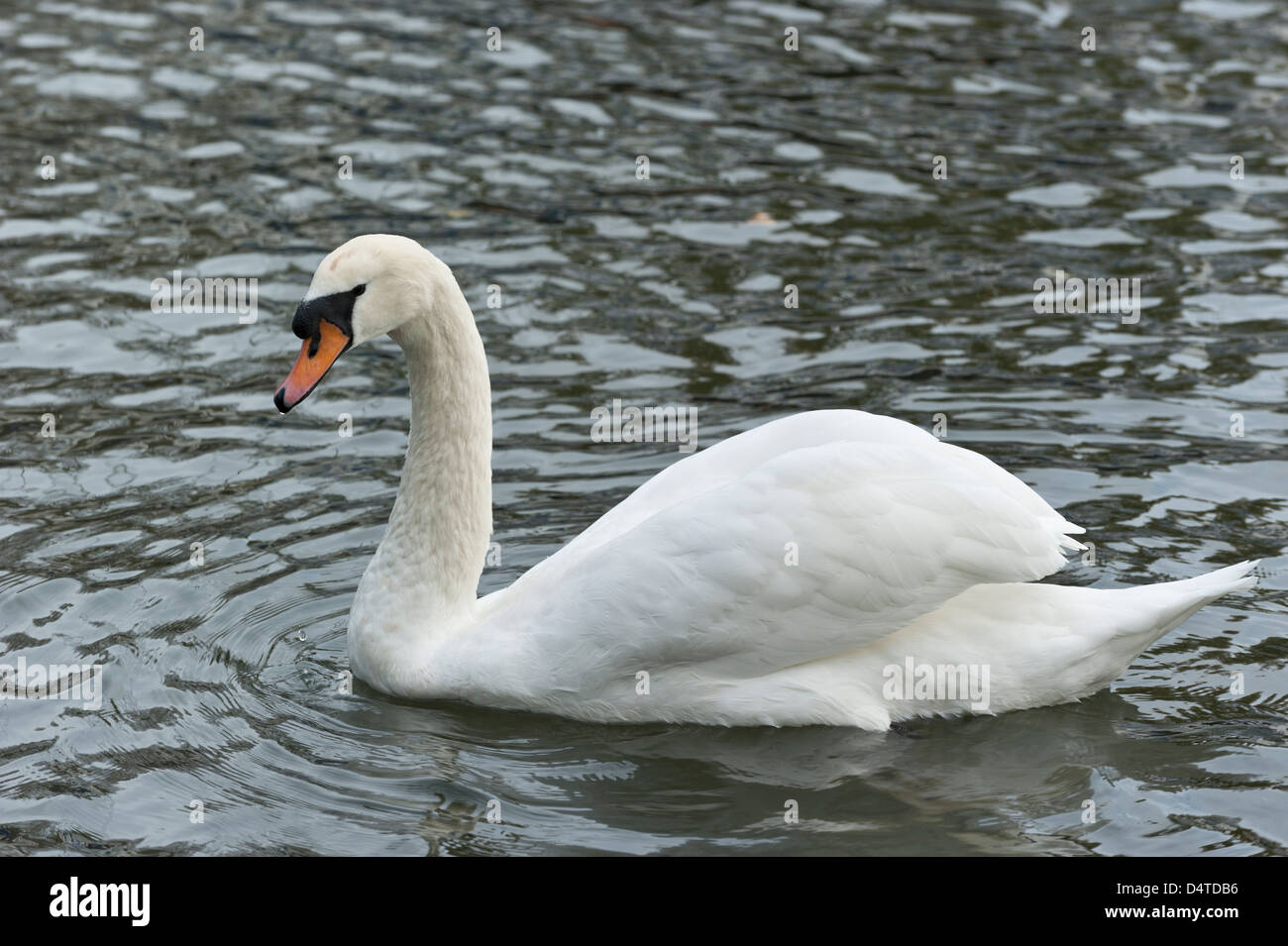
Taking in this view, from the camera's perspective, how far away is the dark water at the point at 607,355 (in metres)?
6.93

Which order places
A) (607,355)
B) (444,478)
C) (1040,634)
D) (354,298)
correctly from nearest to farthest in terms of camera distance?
(1040,634), (354,298), (444,478), (607,355)

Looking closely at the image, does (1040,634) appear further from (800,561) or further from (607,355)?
(607,355)

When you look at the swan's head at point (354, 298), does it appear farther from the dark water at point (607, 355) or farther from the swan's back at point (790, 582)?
the dark water at point (607, 355)

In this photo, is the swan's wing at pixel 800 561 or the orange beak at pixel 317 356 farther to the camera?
the orange beak at pixel 317 356

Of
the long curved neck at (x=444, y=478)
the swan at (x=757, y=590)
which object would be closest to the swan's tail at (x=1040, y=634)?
the swan at (x=757, y=590)

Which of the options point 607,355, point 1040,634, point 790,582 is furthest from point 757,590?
point 607,355

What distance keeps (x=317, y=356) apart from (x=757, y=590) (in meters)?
1.95

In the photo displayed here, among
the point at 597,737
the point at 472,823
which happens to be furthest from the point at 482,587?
the point at 472,823

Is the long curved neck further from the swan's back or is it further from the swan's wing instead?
the swan's wing

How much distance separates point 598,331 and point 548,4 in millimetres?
7023

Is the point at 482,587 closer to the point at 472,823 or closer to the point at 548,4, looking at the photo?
the point at 472,823

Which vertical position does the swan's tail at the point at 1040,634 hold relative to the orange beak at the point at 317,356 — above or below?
below

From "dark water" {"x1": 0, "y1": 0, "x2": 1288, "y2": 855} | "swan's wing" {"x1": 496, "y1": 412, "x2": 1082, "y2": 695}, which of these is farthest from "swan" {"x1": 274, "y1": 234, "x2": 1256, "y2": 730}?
"dark water" {"x1": 0, "y1": 0, "x2": 1288, "y2": 855}

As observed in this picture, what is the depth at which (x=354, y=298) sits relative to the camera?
729 cm
